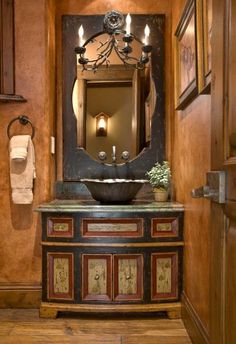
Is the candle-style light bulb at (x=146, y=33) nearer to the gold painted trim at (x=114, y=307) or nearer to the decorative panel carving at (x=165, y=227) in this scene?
the decorative panel carving at (x=165, y=227)

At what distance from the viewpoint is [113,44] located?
281 cm

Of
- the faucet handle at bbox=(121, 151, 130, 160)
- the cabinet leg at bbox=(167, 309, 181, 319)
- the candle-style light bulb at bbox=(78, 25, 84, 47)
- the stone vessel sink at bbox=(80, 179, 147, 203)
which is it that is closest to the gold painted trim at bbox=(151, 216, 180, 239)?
the stone vessel sink at bbox=(80, 179, 147, 203)

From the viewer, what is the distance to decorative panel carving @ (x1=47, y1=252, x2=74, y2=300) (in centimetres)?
232

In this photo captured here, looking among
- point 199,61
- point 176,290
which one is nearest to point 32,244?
point 176,290

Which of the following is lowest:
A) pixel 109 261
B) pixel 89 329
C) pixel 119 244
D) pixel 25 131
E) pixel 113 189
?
pixel 89 329

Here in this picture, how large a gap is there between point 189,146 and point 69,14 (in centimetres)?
157

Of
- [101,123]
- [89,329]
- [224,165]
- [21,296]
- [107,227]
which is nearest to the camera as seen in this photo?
[224,165]

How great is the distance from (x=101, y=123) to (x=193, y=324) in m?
1.63

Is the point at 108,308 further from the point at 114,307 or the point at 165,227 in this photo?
the point at 165,227

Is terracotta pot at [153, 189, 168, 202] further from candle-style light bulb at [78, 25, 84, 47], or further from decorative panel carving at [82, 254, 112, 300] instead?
candle-style light bulb at [78, 25, 84, 47]

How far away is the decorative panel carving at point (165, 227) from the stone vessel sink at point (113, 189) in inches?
10.3

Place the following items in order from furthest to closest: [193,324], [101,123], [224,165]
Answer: [101,123], [193,324], [224,165]

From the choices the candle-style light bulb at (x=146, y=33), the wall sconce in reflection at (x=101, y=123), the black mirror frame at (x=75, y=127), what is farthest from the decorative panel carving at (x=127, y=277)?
the candle-style light bulb at (x=146, y=33)

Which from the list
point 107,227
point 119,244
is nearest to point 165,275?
point 119,244
